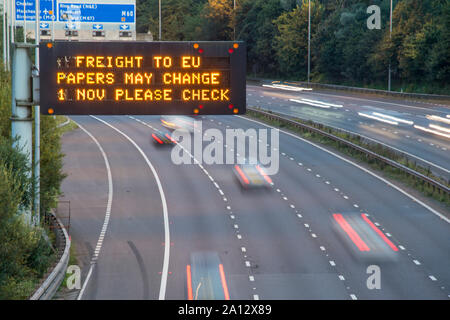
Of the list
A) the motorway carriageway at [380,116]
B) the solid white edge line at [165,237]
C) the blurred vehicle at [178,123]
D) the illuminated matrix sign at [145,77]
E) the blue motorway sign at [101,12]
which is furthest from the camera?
the blurred vehicle at [178,123]

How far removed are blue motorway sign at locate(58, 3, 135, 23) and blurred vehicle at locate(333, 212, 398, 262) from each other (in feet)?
108

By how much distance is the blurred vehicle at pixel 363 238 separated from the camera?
32.8m

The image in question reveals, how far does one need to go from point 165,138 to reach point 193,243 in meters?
33.3

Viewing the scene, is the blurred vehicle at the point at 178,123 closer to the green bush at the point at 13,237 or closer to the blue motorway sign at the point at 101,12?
the blue motorway sign at the point at 101,12

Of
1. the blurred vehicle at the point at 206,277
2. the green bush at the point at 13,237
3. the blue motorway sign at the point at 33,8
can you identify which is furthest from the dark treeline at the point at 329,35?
the green bush at the point at 13,237

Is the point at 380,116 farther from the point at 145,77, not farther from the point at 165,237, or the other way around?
the point at 145,77

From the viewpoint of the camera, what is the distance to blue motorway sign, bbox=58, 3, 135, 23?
65500 millimetres

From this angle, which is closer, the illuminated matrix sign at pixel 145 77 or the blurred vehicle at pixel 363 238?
the illuminated matrix sign at pixel 145 77

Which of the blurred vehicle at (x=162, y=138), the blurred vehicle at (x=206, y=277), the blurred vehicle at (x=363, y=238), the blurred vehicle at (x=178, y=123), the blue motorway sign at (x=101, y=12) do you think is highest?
the blue motorway sign at (x=101, y=12)

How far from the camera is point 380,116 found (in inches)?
2985

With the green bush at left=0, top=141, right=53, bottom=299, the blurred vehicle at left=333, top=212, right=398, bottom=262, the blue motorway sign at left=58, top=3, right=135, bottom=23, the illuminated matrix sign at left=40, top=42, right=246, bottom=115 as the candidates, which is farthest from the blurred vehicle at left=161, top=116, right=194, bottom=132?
the illuminated matrix sign at left=40, top=42, right=246, bottom=115

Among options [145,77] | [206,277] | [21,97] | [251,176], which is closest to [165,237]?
[206,277]

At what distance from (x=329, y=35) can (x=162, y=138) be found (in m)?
64.7

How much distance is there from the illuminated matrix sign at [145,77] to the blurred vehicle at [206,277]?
653 cm
